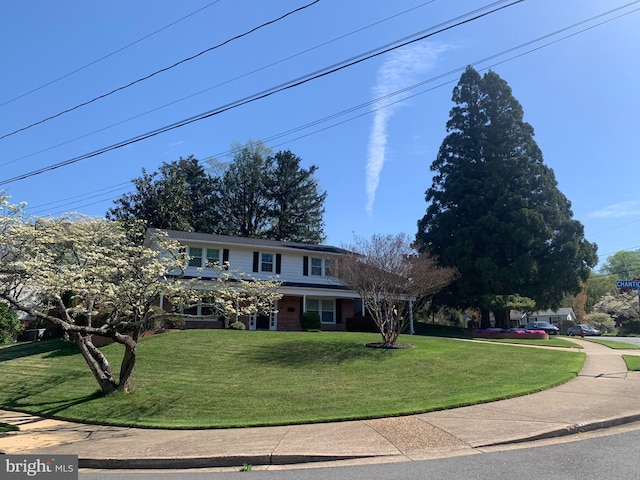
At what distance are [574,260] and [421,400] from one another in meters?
29.8

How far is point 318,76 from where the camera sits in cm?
1067

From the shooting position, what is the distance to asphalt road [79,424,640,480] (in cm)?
563

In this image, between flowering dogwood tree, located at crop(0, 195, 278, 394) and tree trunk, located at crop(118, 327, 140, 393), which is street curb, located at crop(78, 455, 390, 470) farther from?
tree trunk, located at crop(118, 327, 140, 393)

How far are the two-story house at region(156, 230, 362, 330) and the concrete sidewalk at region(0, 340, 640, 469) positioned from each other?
1825cm

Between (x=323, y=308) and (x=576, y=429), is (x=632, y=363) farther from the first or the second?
(x=323, y=308)

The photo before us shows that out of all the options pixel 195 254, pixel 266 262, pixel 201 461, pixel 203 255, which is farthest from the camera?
pixel 266 262

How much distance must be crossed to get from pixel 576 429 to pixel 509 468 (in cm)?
265

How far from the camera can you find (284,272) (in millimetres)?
31141

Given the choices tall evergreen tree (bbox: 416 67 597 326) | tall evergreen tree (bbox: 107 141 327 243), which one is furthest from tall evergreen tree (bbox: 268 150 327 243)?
tall evergreen tree (bbox: 416 67 597 326)

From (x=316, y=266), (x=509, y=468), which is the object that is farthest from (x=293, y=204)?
(x=509, y=468)

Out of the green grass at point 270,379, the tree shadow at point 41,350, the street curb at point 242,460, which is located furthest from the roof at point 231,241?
the street curb at point 242,460

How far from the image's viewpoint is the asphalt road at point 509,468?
18.5ft

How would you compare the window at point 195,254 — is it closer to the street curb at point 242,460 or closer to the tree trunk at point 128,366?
the tree trunk at point 128,366

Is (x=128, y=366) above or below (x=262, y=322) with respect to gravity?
below
